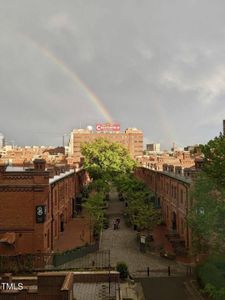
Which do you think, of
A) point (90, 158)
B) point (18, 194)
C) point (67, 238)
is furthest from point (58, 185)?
point (90, 158)

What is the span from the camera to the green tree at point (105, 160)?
243 ft

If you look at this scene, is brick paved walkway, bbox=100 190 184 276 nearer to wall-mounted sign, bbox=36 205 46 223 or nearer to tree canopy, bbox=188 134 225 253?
wall-mounted sign, bbox=36 205 46 223

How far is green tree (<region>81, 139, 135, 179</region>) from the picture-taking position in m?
74.1

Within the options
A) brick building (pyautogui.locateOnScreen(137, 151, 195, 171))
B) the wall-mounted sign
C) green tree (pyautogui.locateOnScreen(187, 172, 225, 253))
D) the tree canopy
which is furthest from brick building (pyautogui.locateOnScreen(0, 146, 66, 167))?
the tree canopy

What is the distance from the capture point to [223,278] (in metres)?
24.4

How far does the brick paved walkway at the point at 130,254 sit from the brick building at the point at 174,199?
4.00 m

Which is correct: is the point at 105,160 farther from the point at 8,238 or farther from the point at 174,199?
the point at 8,238

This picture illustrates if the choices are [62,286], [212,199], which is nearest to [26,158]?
[212,199]

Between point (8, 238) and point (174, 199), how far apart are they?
69.8 feet

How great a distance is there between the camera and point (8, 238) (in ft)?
98.1

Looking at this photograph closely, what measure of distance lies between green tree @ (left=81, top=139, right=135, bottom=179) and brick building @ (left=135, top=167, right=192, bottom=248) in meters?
16.3

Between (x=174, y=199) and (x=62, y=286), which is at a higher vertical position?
(x=174, y=199)

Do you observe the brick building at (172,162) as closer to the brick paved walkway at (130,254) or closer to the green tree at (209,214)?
the brick paved walkway at (130,254)

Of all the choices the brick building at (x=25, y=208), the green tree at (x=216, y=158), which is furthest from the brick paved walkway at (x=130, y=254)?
the green tree at (x=216, y=158)
